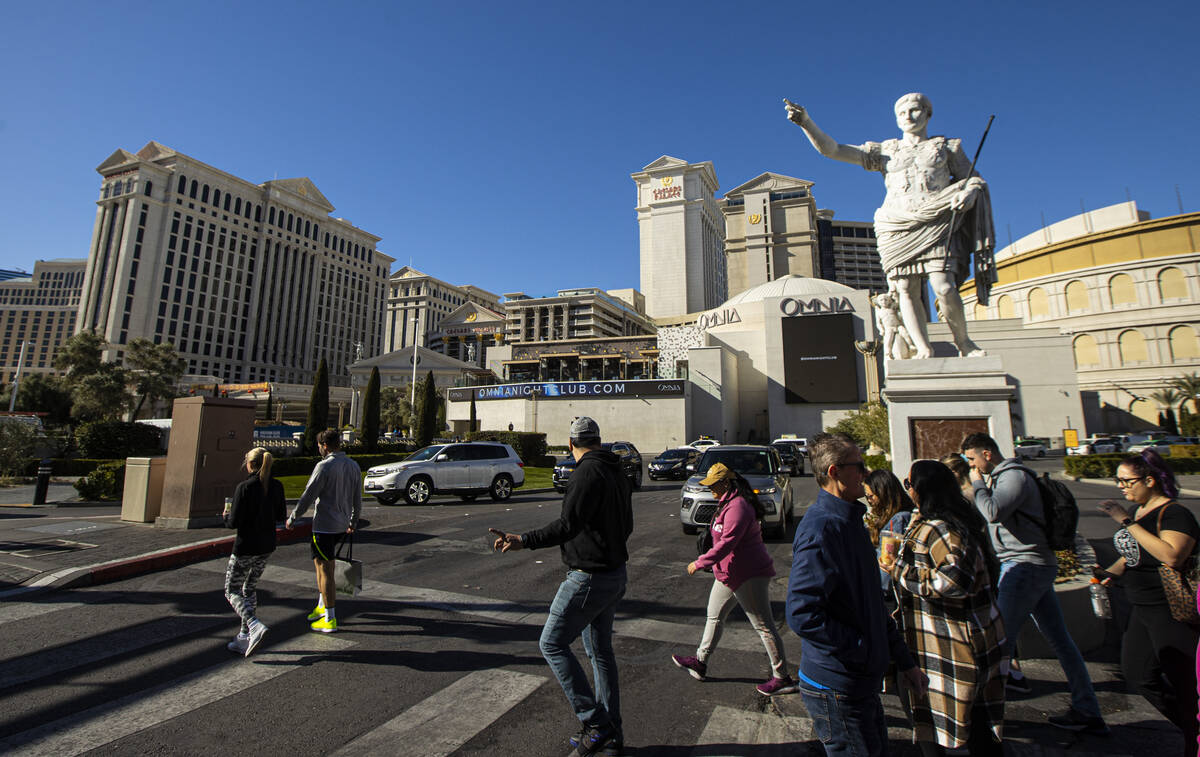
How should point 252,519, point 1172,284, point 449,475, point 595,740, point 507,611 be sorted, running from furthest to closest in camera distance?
point 1172,284 → point 449,475 → point 507,611 → point 252,519 → point 595,740

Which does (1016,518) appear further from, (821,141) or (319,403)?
(319,403)

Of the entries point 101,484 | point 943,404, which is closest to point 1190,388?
point 943,404

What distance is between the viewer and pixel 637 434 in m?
48.6

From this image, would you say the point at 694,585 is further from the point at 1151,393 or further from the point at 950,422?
the point at 1151,393

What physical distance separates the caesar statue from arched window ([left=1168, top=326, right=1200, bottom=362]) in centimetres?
6816

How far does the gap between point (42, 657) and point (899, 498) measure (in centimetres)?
696

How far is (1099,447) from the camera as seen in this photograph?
38.6 m

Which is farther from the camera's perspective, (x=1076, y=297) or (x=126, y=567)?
(x=1076, y=297)

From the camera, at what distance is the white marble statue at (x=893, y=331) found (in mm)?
8570

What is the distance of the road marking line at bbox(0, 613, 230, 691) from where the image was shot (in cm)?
427

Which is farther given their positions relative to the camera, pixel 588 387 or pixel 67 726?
pixel 588 387

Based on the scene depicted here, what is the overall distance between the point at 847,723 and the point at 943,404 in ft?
21.0

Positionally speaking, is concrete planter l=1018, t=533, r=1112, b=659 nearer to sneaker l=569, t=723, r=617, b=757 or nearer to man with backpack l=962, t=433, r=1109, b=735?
man with backpack l=962, t=433, r=1109, b=735

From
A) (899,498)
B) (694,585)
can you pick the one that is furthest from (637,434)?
(899,498)
